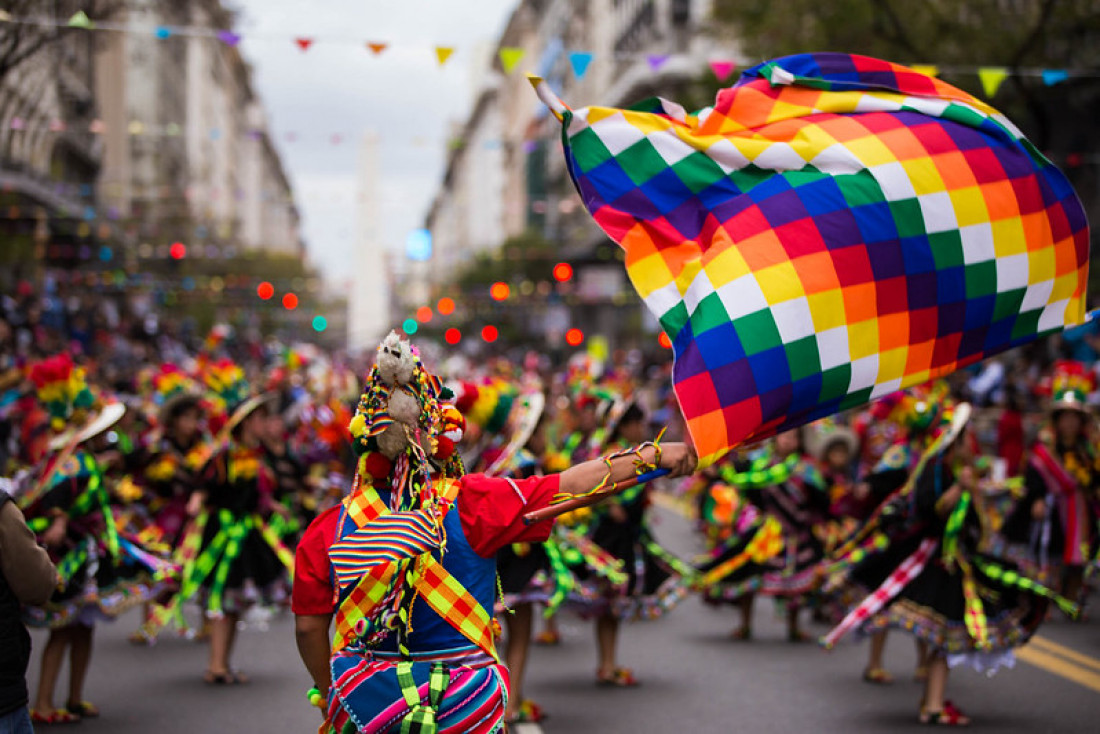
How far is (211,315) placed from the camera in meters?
61.0

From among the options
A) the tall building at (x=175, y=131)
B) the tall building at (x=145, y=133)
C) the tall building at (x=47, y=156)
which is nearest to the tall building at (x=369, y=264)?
the tall building at (x=175, y=131)

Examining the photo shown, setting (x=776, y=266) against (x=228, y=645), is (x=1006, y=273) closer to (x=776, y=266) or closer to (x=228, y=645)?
(x=776, y=266)

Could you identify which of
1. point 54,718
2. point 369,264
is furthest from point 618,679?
point 369,264

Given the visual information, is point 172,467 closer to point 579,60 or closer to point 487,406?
point 487,406

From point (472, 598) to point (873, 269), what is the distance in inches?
78.3

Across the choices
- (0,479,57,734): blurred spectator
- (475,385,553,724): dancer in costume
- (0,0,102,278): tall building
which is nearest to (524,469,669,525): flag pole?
(0,479,57,734): blurred spectator

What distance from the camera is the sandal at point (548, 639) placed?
423 inches

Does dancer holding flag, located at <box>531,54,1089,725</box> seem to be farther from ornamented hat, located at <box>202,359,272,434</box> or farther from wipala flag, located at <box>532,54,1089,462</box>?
ornamented hat, located at <box>202,359,272,434</box>

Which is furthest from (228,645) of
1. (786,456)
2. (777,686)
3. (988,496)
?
(988,496)

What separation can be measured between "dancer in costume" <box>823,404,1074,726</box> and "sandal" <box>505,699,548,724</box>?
5.44ft

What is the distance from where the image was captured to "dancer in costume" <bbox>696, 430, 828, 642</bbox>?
10.6 metres

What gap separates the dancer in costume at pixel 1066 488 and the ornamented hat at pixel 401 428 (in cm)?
765

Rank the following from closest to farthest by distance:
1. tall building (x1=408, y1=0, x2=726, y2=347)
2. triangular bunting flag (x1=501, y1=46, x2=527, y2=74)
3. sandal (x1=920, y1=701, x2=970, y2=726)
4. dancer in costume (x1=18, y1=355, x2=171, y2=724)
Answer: dancer in costume (x1=18, y1=355, x2=171, y2=724)
sandal (x1=920, y1=701, x2=970, y2=726)
triangular bunting flag (x1=501, y1=46, x2=527, y2=74)
tall building (x1=408, y1=0, x2=726, y2=347)

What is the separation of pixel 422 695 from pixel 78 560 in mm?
4302
